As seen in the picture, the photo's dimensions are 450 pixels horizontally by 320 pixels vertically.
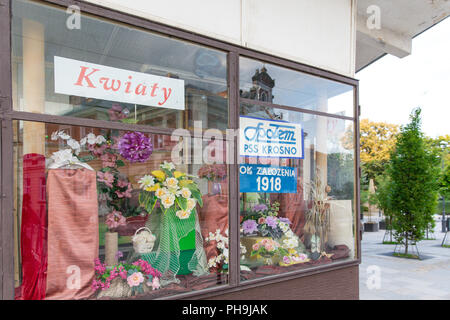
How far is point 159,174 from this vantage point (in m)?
3.66

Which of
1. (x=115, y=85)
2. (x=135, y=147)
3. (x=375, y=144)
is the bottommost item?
(x=135, y=147)

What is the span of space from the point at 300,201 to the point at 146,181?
7.13ft

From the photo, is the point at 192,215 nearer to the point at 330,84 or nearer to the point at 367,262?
the point at 330,84

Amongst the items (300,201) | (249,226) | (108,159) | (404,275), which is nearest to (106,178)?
(108,159)

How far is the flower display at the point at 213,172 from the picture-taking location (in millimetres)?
3902

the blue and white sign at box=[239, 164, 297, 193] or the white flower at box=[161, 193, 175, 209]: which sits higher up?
the blue and white sign at box=[239, 164, 297, 193]

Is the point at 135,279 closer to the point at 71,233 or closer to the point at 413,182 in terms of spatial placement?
the point at 71,233

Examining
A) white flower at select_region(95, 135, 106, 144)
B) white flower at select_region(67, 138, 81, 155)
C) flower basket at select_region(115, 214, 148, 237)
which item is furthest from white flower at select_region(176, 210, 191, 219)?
white flower at select_region(67, 138, 81, 155)

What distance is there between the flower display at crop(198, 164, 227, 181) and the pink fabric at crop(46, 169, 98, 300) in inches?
47.3

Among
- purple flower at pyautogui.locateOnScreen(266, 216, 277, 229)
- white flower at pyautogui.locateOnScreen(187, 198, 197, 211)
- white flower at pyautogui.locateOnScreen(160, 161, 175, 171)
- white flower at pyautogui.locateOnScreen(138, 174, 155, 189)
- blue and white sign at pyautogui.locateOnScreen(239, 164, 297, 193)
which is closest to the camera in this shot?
white flower at pyautogui.locateOnScreen(138, 174, 155, 189)

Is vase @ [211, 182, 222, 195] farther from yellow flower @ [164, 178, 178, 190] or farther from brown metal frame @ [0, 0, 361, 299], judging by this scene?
yellow flower @ [164, 178, 178, 190]

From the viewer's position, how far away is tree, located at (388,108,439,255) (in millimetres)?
8633

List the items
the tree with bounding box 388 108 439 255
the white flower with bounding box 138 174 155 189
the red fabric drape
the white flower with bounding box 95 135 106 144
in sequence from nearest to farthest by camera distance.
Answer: the red fabric drape → the white flower with bounding box 95 135 106 144 → the white flower with bounding box 138 174 155 189 → the tree with bounding box 388 108 439 255

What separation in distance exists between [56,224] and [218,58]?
2.39 metres
